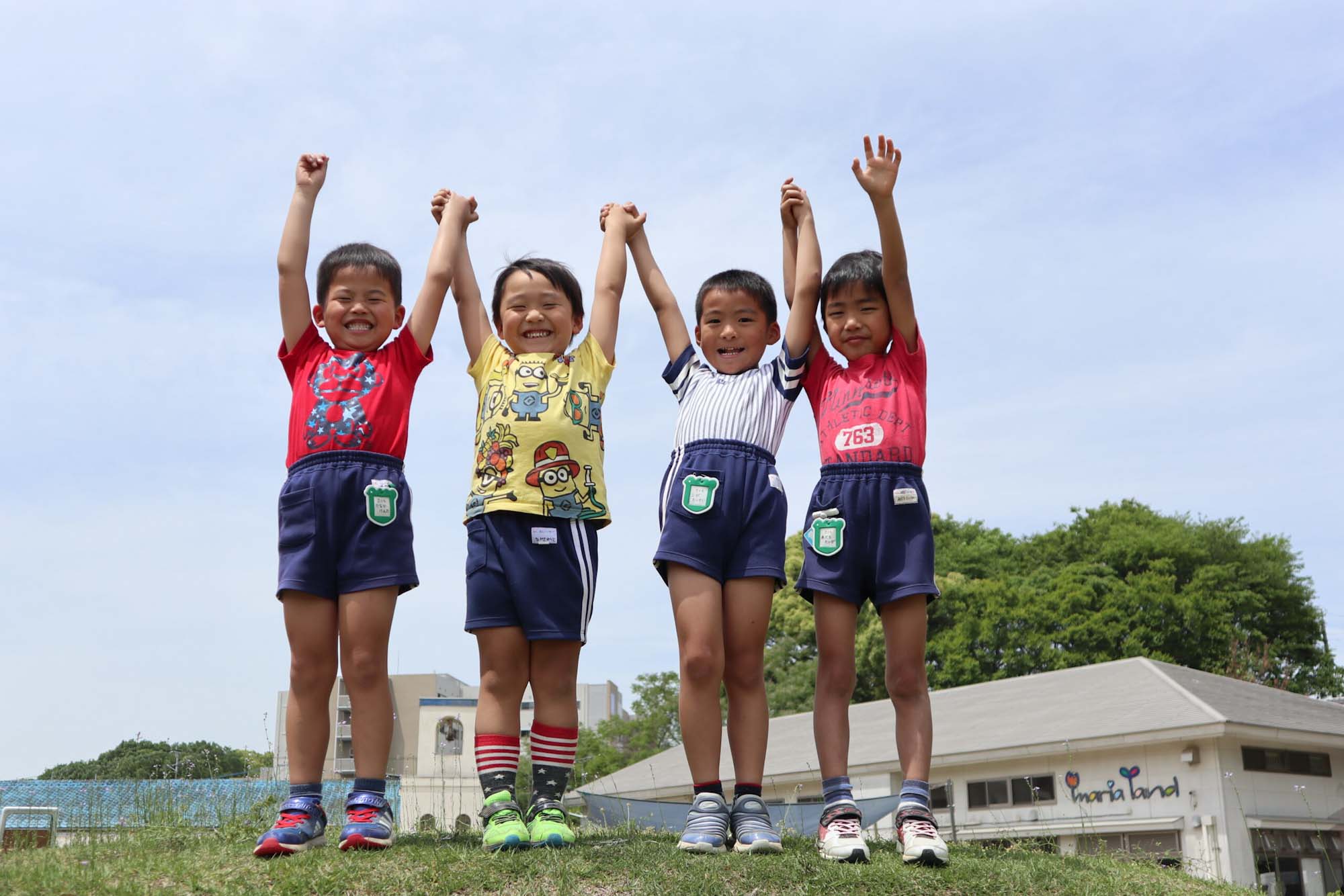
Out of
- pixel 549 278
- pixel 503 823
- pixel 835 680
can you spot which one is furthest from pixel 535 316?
pixel 503 823

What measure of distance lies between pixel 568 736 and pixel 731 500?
119cm

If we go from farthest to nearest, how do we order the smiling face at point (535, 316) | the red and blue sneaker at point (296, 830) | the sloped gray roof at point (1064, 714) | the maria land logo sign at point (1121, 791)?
the sloped gray roof at point (1064, 714) → the maria land logo sign at point (1121, 791) → the smiling face at point (535, 316) → the red and blue sneaker at point (296, 830)

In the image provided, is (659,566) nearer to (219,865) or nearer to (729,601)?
(729,601)

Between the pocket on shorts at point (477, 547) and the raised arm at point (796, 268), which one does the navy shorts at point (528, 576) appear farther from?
the raised arm at point (796, 268)

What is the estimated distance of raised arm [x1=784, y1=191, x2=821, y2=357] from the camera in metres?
5.16

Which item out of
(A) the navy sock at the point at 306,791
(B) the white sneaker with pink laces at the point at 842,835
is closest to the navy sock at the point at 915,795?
(B) the white sneaker with pink laces at the point at 842,835

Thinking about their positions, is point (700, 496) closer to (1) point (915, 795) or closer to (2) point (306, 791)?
(1) point (915, 795)

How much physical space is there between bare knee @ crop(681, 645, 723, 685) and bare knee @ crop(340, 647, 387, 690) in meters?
1.23

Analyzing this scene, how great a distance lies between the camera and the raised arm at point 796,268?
5164mm

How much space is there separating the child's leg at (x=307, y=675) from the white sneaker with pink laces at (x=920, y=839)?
7.68 feet

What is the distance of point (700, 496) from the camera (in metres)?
4.74

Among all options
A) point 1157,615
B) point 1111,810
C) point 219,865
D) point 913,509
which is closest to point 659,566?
point 913,509

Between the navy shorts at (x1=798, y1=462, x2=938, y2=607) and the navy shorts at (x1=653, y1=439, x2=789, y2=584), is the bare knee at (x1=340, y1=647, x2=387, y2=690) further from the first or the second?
the navy shorts at (x1=798, y1=462, x2=938, y2=607)

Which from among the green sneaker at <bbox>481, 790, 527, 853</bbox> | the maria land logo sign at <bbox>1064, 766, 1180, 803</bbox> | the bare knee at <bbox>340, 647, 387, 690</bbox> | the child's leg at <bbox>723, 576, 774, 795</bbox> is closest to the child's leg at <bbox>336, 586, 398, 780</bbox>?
the bare knee at <bbox>340, 647, 387, 690</bbox>
